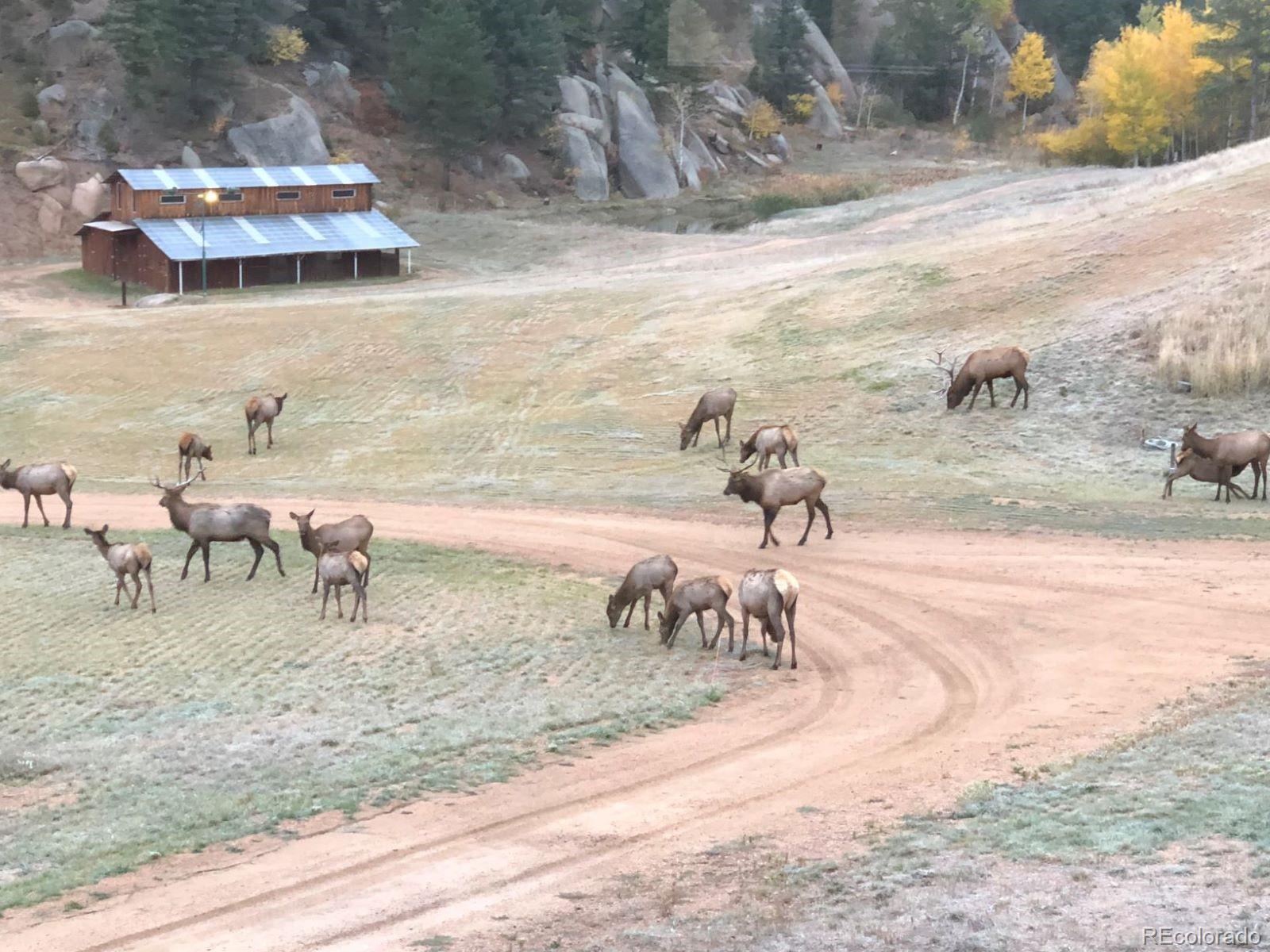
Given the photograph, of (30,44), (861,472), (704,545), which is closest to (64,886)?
(704,545)

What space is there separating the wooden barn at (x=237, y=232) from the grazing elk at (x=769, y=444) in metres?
40.7

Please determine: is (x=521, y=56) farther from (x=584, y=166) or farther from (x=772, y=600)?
(x=772, y=600)

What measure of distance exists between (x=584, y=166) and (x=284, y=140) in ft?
70.2

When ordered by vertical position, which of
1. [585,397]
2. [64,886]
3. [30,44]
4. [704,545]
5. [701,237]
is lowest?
[64,886]

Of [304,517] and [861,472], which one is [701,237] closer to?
[861,472]

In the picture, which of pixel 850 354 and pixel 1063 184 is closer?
pixel 850 354

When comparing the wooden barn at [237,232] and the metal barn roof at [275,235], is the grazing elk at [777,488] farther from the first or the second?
the metal barn roof at [275,235]

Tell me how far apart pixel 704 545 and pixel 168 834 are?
16894mm

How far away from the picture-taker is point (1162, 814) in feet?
52.1

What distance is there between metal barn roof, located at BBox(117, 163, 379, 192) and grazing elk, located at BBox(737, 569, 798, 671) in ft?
192

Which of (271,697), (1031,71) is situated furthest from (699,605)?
(1031,71)

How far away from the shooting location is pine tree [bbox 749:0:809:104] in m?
132

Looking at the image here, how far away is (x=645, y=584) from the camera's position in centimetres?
2617

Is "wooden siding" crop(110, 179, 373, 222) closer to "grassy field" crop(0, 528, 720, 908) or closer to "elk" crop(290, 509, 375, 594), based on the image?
"grassy field" crop(0, 528, 720, 908)
